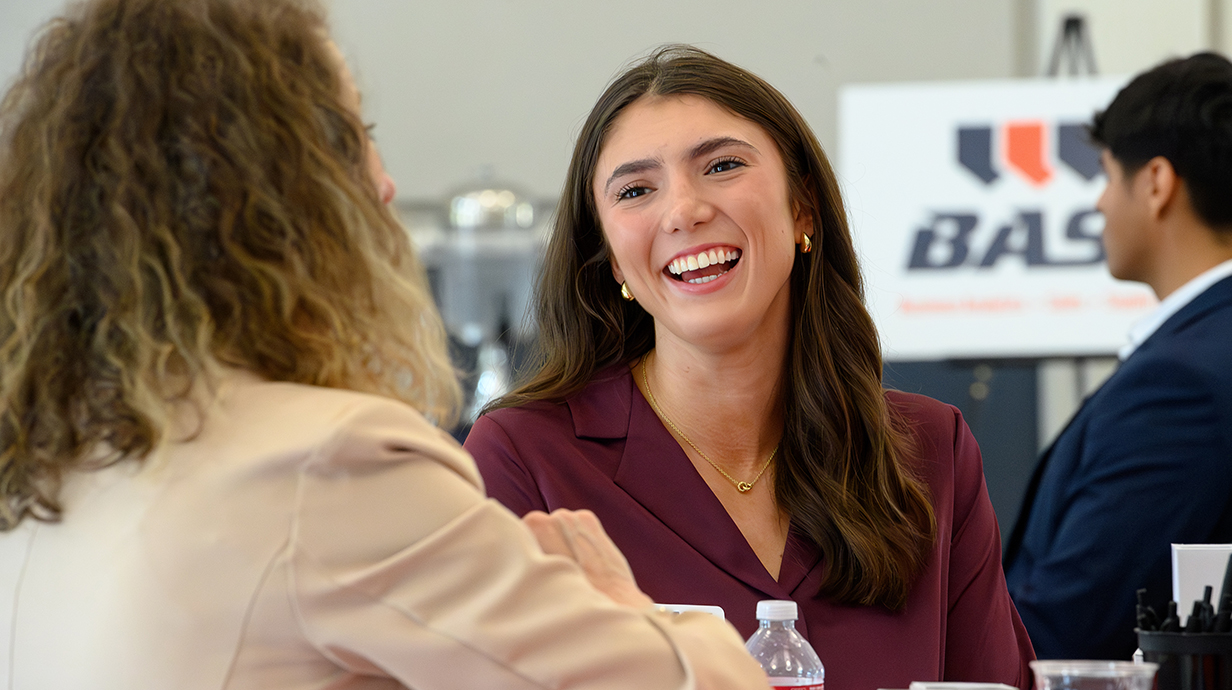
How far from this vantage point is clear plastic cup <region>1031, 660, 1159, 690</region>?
41.5 inches

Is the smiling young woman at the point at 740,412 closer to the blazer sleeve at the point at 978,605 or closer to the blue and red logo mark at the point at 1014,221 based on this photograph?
the blazer sleeve at the point at 978,605

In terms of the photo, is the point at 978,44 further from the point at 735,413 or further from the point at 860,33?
the point at 735,413

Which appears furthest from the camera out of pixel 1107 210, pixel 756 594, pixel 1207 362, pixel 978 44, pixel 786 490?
pixel 978 44

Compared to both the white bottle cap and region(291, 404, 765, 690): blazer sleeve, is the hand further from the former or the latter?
the white bottle cap

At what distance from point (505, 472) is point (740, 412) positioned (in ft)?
1.27

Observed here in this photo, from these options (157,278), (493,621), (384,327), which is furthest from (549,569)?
(157,278)

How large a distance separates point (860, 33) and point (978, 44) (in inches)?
19.8

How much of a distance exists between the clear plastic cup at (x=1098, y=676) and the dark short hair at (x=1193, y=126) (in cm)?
200

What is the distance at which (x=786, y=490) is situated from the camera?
1.81 metres

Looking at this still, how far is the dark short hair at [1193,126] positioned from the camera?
2762 millimetres

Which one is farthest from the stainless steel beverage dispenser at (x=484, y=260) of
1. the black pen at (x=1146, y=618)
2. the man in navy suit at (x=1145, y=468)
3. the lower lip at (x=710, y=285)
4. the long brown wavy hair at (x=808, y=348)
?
the black pen at (x=1146, y=618)

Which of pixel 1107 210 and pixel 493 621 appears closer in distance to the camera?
pixel 493 621

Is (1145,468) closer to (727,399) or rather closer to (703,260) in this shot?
(727,399)

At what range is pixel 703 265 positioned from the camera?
1855mm
